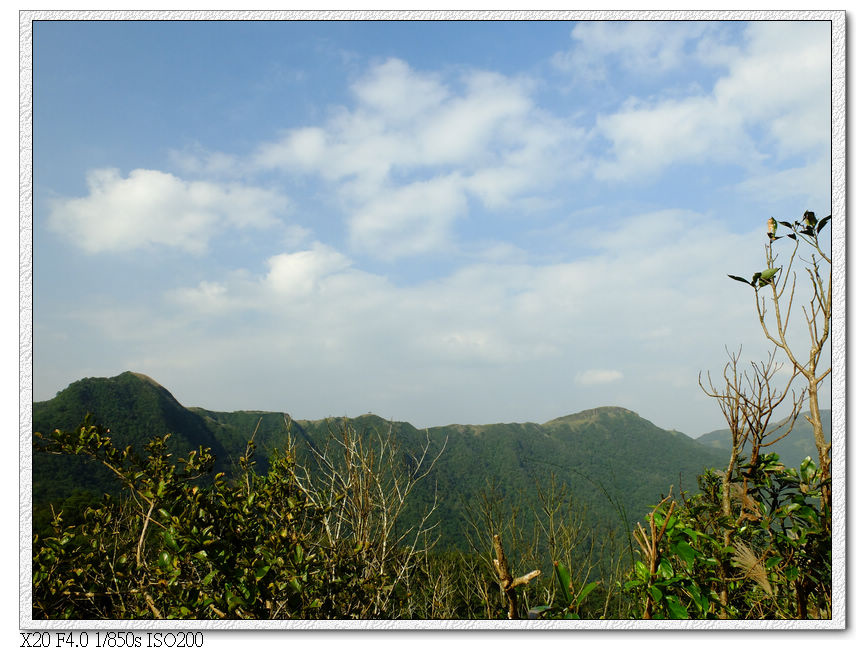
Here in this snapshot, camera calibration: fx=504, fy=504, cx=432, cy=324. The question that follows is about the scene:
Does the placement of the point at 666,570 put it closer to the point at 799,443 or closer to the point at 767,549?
the point at 767,549

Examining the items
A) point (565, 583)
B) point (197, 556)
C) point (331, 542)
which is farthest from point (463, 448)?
point (565, 583)

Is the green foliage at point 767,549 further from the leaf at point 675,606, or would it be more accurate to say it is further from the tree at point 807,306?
the leaf at point 675,606

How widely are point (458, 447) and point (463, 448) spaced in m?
0.09

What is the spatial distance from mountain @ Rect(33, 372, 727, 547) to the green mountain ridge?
0.05ft

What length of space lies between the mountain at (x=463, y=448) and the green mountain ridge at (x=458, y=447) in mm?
15

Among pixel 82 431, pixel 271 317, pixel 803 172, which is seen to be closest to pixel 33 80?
pixel 271 317

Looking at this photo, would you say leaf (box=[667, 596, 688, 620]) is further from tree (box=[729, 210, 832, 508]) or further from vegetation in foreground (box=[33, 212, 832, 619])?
tree (box=[729, 210, 832, 508])

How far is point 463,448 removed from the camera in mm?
7797

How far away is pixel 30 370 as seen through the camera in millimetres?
2254

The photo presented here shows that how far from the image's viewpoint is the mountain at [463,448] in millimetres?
3467

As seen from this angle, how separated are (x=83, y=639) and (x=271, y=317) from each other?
5.58 ft

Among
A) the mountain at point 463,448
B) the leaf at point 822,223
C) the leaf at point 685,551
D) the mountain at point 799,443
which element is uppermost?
the leaf at point 822,223

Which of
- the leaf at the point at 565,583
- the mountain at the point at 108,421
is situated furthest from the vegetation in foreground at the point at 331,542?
the leaf at the point at 565,583

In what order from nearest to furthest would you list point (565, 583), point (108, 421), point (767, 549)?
1. point (565, 583)
2. point (767, 549)
3. point (108, 421)
